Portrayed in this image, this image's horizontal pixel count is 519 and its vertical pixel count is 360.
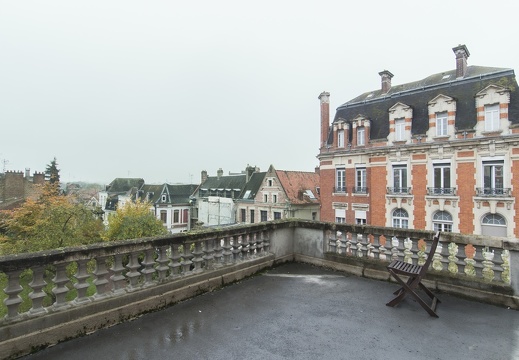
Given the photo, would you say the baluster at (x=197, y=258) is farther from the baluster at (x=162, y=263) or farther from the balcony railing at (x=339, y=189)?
the balcony railing at (x=339, y=189)

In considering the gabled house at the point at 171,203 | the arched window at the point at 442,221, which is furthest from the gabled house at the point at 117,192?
the arched window at the point at 442,221

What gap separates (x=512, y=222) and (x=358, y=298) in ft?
59.7

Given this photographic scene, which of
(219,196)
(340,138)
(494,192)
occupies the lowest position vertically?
(219,196)

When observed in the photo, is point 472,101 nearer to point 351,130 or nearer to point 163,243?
point 351,130

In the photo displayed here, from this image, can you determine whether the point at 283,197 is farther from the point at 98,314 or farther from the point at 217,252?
the point at 98,314

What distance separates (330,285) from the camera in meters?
5.35

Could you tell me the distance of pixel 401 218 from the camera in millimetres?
21500

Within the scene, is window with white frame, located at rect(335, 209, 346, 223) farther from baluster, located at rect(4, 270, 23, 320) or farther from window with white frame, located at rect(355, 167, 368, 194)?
baluster, located at rect(4, 270, 23, 320)

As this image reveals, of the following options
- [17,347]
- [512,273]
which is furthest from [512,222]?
[17,347]

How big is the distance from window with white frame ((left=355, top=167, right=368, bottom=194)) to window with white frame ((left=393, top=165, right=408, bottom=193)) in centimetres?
229

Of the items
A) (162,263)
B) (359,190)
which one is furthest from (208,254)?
(359,190)

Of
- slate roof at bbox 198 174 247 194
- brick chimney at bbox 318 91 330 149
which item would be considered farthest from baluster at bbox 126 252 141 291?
slate roof at bbox 198 174 247 194

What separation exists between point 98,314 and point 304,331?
2603 millimetres

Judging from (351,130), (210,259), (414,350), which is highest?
(351,130)
